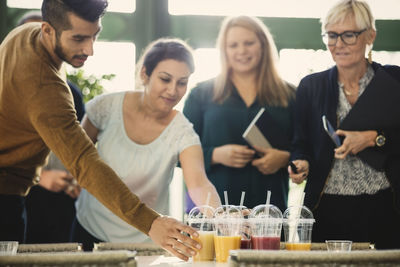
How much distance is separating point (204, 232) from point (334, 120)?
1154 mm

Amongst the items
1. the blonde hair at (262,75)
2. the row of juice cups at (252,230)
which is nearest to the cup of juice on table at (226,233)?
the row of juice cups at (252,230)

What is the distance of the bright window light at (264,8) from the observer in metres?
4.23

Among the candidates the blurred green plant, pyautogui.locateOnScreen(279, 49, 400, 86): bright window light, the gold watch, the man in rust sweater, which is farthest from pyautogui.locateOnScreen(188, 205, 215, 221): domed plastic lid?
pyautogui.locateOnScreen(279, 49, 400, 86): bright window light

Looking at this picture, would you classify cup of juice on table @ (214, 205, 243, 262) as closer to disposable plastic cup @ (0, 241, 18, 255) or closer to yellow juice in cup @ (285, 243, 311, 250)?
yellow juice in cup @ (285, 243, 311, 250)

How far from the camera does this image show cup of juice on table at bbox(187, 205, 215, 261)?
204 cm

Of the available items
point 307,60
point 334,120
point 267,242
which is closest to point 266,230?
point 267,242

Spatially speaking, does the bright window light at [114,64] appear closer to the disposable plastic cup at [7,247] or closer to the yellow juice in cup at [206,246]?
the yellow juice in cup at [206,246]

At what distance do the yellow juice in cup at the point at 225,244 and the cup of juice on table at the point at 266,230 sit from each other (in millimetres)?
57

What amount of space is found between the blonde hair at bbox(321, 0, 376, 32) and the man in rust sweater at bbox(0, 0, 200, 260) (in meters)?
1.20

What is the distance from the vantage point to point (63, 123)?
2.08 meters

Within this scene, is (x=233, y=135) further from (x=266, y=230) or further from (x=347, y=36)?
(x=266, y=230)

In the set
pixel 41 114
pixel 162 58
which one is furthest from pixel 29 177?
pixel 162 58

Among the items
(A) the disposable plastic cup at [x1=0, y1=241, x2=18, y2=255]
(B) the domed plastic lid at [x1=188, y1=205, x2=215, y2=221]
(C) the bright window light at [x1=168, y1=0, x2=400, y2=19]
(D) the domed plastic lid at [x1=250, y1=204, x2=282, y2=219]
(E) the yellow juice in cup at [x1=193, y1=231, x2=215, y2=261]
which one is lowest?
(E) the yellow juice in cup at [x1=193, y1=231, x2=215, y2=261]

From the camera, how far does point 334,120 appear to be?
2.91 m
